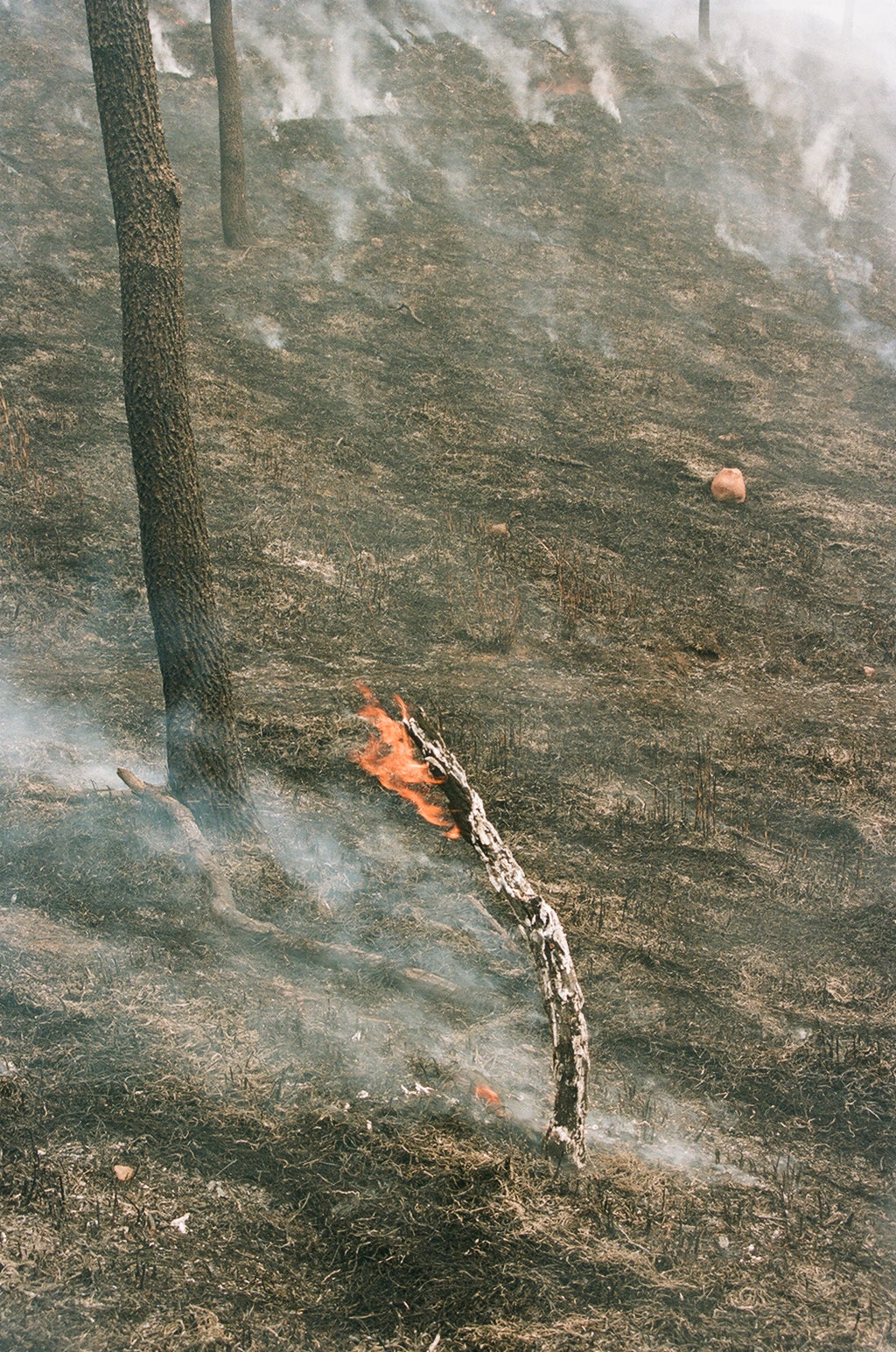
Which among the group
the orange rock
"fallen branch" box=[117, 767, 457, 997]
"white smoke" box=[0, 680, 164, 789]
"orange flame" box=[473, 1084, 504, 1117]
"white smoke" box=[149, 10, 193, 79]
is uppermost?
"white smoke" box=[149, 10, 193, 79]

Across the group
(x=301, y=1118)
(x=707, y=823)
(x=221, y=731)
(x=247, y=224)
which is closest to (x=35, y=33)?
(x=247, y=224)

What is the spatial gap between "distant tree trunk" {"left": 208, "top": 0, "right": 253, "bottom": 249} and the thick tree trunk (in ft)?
37.9

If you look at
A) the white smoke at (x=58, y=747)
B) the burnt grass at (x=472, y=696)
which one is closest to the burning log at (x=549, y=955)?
the burnt grass at (x=472, y=696)

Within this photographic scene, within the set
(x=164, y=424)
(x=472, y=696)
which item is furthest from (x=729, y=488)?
(x=164, y=424)

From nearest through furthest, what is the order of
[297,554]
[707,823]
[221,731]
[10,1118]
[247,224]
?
[10,1118], [221,731], [707,823], [297,554], [247,224]

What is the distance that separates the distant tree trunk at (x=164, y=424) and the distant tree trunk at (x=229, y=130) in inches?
332

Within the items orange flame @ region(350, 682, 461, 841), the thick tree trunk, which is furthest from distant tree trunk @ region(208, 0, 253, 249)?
the thick tree trunk

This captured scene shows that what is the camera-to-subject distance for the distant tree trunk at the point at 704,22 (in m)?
20.8

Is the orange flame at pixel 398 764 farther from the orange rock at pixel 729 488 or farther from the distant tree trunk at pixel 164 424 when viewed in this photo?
the orange rock at pixel 729 488

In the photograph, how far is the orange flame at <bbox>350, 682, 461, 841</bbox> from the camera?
709 cm

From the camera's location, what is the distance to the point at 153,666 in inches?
→ 330

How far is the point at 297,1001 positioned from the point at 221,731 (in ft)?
6.16

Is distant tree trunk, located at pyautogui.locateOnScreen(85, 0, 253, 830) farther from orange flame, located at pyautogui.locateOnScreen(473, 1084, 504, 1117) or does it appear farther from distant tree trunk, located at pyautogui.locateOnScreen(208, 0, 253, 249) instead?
distant tree trunk, located at pyautogui.locateOnScreen(208, 0, 253, 249)

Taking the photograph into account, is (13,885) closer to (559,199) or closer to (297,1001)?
(297,1001)
